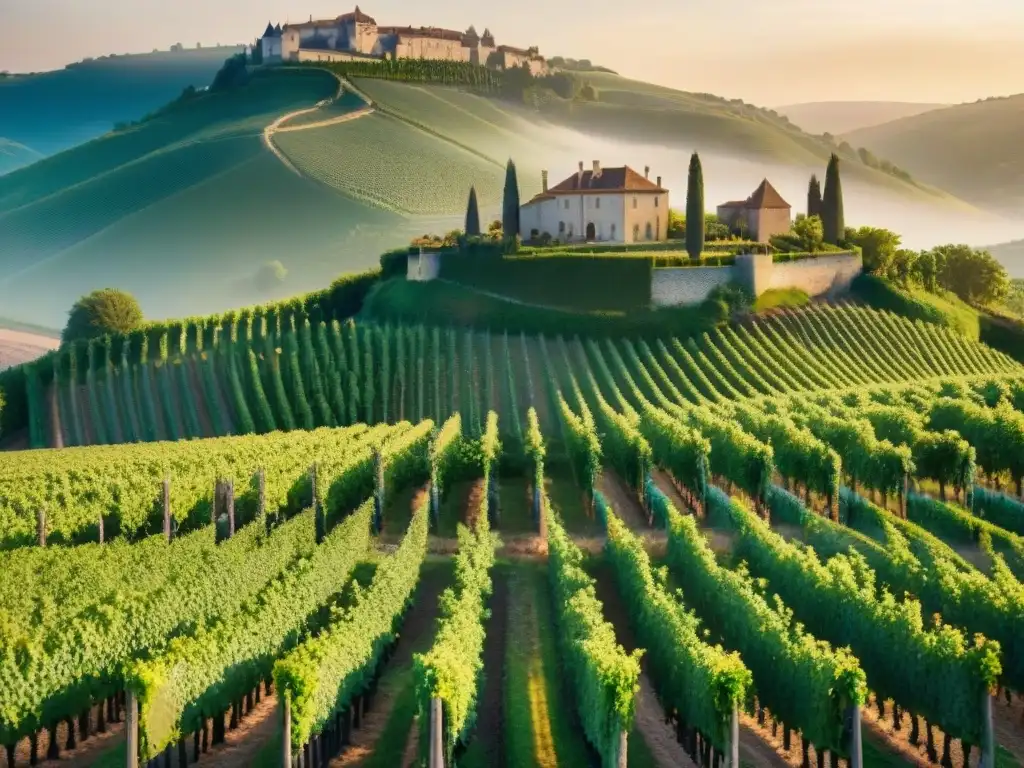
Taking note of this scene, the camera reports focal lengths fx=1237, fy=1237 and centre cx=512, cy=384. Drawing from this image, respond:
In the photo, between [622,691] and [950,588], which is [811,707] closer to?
[622,691]

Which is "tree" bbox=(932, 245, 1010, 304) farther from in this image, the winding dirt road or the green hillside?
the winding dirt road

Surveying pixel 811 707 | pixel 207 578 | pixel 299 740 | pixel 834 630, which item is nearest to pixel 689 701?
pixel 811 707

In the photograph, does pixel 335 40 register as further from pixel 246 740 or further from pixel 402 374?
pixel 246 740

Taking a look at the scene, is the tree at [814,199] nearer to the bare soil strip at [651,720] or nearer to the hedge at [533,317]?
the hedge at [533,317]

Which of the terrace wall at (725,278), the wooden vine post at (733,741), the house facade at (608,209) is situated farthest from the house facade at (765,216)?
the wooden vine post at (733,741)

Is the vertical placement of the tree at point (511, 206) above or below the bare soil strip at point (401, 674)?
above
